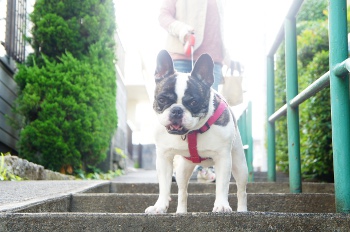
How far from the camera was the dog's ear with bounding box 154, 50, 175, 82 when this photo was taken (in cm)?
265

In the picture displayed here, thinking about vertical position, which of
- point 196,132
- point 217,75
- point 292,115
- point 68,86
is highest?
point 68,86

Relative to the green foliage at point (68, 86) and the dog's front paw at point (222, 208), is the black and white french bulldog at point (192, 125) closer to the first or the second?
the dog's front paw at point (222, 208)

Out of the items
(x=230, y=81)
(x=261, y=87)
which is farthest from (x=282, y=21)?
(x=261, y=87)

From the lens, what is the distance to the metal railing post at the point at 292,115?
3.60 meters

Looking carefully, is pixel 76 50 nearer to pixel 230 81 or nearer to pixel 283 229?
pixel 230 81

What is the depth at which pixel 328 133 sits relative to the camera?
17.7 ft

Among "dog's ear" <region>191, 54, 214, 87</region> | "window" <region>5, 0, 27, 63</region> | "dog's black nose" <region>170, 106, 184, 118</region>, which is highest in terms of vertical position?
"window" <region>5, 0, 27, 63</region>

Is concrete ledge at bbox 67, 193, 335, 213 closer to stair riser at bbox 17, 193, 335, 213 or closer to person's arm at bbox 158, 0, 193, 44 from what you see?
stair riser at bbox 17, 193, 335, 213

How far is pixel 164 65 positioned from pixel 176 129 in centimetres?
39

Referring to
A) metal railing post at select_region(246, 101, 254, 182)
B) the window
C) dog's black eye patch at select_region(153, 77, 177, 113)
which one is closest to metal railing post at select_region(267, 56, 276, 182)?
metal railing post at select_region(246, 101, 254, 182)

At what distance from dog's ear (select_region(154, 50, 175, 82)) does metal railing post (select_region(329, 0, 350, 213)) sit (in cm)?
83

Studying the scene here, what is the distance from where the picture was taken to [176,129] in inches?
96.4

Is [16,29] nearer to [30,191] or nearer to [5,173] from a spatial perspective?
[5,173]

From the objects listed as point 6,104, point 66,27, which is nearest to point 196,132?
point 6,104
